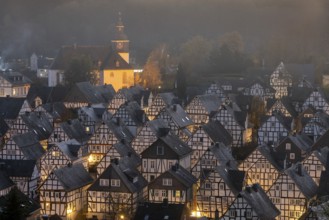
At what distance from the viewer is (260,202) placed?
160 feet

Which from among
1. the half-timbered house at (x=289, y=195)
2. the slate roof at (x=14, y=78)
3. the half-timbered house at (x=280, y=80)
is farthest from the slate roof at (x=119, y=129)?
the slate roof at (x=14, y=78)

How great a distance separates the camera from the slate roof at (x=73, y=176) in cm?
5275

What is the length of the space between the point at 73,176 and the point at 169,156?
642 centimetres

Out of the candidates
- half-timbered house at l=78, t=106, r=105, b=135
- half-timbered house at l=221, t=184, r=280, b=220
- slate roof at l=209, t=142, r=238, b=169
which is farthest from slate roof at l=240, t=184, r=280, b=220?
half-timbered house at l=78, t=106, r=105, b=135

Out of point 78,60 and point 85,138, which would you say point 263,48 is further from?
point 85,138

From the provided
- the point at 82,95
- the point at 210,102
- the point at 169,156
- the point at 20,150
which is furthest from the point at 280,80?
the point at 20,150

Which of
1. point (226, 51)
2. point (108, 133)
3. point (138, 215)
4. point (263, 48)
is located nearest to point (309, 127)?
point (108, 133)

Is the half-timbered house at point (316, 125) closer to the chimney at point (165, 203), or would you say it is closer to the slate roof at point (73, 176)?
the slate roof at point (73, 176)

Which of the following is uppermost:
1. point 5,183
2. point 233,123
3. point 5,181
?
point 233,123

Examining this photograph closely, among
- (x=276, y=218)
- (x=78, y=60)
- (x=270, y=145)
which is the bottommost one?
(x=276, y=218)

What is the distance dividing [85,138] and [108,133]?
136 inches

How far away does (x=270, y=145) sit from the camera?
59.0m

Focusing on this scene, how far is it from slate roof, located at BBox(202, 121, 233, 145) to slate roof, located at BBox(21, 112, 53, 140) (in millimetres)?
10762

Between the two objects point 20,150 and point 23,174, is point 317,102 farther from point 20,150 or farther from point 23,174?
point 23,174
